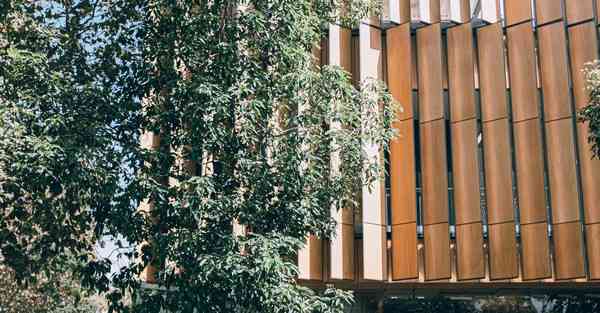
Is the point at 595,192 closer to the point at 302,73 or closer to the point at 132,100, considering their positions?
the point at 302,73

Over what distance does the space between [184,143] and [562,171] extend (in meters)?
11.4

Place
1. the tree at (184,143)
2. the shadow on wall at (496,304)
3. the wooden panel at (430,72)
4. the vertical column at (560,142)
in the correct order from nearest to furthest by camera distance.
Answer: the tree at (184,143)
the vertical column at (560,142)
the wooden panel at (430,72)
the shadow on wall at (496,304)

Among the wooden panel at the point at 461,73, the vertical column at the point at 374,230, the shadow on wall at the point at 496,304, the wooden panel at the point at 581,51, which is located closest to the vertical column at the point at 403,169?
the vertical column at the point at 374,230

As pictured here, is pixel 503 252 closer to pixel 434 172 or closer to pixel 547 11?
pixel 434 172

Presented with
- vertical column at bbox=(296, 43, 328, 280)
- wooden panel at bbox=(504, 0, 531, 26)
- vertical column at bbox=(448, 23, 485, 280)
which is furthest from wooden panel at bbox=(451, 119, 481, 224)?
vertical column at bbox=(296, 43, 328, 280)

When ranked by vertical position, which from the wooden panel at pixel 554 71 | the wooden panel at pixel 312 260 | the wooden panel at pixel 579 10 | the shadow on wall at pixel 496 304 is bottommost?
the shadow on wall at pixel 496 304

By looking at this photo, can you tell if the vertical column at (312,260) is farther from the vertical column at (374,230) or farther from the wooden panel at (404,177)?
the wooden panel at (404,177)

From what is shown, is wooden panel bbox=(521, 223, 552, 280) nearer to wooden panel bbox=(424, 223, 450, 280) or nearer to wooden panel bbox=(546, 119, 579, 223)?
wooden panel bbox=(546, 119, 579, 223)

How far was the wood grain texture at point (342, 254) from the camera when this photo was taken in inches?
819

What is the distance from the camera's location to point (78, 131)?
12.1 meters

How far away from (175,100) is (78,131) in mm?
1390

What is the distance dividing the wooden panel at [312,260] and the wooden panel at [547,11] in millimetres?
7668

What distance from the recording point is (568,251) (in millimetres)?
20344

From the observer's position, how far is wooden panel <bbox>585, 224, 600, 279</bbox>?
20281 millimetres
